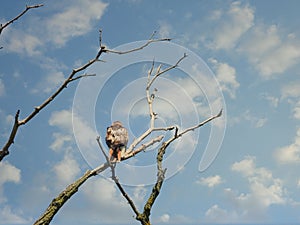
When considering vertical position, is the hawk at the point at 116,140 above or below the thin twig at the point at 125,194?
above

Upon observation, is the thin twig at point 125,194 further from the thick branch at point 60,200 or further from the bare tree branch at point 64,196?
the thick branch at point 60,200

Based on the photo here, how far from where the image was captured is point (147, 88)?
834 centimetres

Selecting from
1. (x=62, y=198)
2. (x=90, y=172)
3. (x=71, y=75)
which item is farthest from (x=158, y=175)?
(x=71, y=75)

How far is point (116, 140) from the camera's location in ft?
26.3

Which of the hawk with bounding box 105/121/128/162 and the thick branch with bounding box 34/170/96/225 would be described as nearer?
the thick branch with bounding box 34/170/96/225

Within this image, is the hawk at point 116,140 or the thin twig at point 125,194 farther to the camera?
the hawk at point 116,140

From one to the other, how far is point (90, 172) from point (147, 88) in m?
2.47

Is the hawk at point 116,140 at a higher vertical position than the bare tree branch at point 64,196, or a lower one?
higher

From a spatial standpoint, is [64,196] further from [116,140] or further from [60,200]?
[116,140]

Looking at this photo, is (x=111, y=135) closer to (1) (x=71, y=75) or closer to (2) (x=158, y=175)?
→ (2) (x=158, y=175)

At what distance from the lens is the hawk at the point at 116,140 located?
7.92 m

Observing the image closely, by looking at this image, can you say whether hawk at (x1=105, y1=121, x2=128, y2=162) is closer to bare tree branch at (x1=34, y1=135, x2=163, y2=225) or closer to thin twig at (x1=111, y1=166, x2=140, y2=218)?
bare tree branch at (x1=34, y1=135, x2=163, y2=225)

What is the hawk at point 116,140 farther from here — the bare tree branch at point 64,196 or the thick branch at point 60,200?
the thick branch at point 60,200

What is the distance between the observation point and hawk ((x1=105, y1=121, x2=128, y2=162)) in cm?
792
